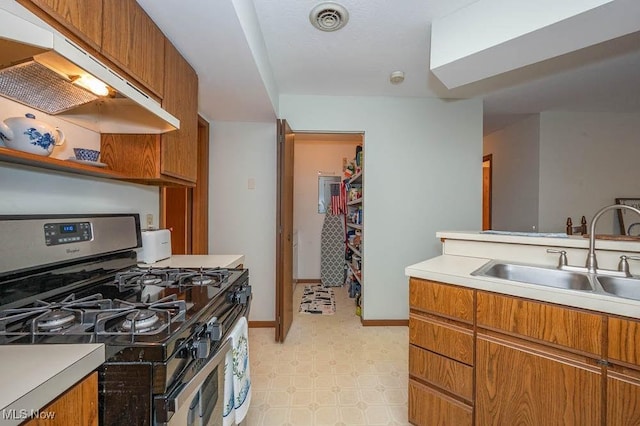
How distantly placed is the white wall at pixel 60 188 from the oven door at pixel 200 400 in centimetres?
91

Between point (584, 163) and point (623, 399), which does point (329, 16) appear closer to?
point (623, 399)

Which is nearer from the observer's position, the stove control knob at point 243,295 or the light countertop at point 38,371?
the light countertop at point 38,371

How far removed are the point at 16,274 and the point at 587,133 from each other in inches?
198

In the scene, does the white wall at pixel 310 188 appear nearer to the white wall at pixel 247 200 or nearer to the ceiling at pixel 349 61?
the white wall at pixel 247 200

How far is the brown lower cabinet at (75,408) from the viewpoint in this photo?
20.1 inches

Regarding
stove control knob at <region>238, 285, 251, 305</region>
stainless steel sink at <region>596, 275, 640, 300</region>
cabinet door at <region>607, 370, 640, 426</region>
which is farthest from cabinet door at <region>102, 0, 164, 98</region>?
stainless steel sink at <region>596, 275, 640, 300</region>

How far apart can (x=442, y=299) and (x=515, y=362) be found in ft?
1.21

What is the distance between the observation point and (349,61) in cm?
225

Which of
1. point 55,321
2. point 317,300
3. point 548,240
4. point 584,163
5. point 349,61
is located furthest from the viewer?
point 317,300

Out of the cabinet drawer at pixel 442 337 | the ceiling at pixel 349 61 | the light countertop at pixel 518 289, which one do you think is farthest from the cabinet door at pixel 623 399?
the ceiling at pixel 349 61

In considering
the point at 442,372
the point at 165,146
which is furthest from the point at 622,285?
the point at 165,146

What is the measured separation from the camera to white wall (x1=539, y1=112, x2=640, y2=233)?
10.9 feet
